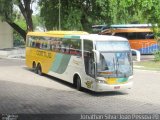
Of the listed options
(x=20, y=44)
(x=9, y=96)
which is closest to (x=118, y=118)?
(x=9, y=96)

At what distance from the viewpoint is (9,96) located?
17719 mm

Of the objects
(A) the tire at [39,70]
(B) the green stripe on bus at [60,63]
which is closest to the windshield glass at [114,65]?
(B) the green stripe on bus at [60,63]

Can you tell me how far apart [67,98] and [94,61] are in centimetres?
195

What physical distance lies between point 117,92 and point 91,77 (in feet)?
6.07

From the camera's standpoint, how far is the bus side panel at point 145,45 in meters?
44.8

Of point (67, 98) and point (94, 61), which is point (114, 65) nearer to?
point (94, 61)

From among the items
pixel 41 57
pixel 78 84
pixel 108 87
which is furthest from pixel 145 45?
pixel 108 87

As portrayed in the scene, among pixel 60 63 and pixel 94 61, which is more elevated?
pixel 94 61

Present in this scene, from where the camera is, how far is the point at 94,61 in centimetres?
1772

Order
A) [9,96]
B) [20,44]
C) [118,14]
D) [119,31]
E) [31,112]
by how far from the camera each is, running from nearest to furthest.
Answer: [31,112]
[9,96]
[118,14]
[119,31]
[20,44]

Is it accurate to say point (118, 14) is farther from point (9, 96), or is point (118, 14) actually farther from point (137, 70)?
point (9, 96)

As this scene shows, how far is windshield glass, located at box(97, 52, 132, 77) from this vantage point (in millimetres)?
17609

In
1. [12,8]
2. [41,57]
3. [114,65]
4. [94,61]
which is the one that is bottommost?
[41,57]

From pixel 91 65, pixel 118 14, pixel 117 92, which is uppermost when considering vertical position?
pixel 118 14
